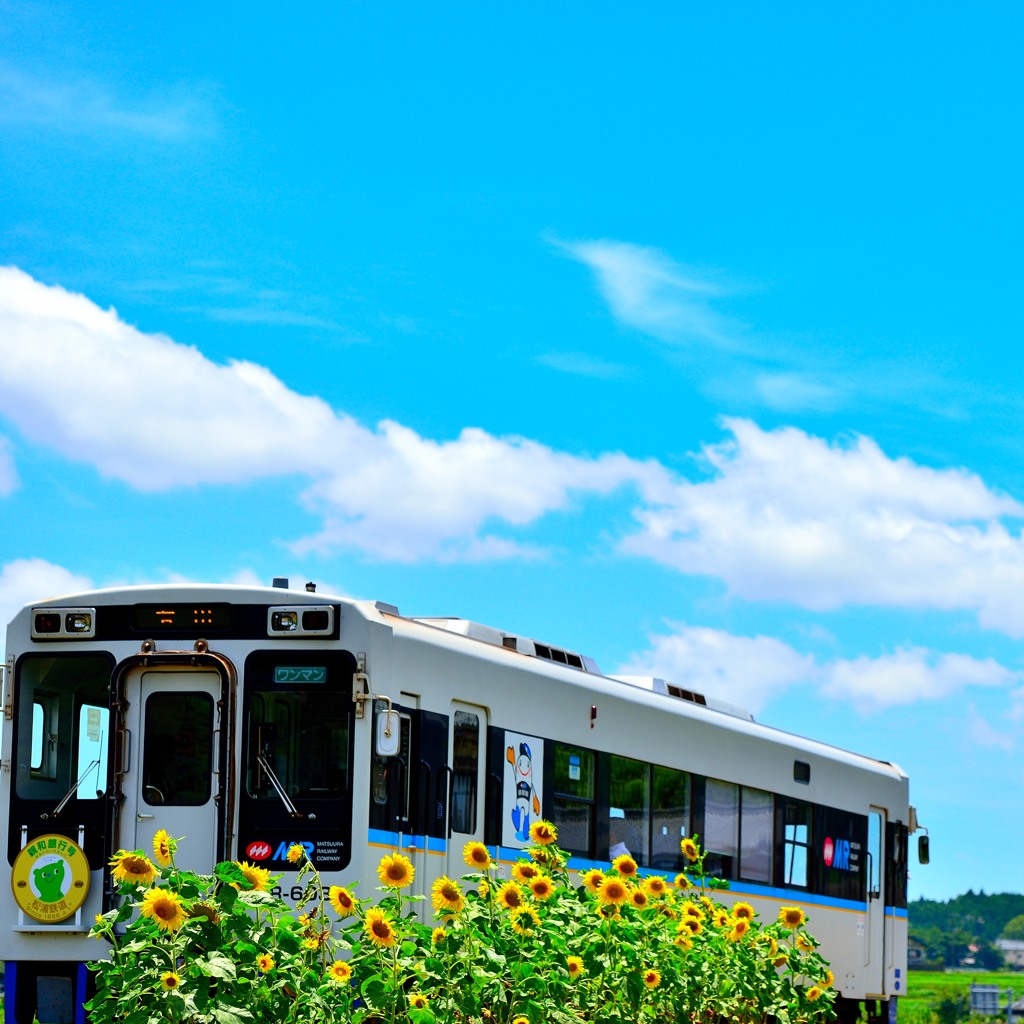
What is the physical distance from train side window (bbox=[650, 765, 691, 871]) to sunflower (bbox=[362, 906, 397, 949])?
21.2ft

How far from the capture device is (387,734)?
1066cm

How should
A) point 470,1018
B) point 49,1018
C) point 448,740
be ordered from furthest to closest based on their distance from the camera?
point 448,740, point 49,1018, point 470,1018

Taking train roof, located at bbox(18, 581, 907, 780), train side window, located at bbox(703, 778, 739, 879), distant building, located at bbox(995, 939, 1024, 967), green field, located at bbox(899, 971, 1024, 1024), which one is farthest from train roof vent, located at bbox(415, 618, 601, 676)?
distant building, located at bbox(995, 939, 1024, 967)

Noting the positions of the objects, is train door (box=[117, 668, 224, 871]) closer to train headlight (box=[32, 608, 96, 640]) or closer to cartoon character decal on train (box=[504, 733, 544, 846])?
train headlight (box=[32, 608, 96, 640])

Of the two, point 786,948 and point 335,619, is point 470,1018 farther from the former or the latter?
point 786,948

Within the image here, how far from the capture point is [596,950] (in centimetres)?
931

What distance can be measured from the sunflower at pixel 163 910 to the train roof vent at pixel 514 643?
4317 millimetres

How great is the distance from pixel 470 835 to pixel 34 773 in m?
3.07

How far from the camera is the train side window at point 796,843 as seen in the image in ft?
56.2

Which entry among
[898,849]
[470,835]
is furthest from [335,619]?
[898,849]

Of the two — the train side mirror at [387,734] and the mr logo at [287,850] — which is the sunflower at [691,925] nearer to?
the train side mirror at [387,734]

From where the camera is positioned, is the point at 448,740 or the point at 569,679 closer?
the point at 448,740

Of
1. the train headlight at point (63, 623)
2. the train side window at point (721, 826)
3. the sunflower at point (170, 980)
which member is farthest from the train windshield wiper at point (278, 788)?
the train side window at point (721, 826)

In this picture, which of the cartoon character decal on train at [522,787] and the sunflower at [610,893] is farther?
the cartoon character decal on train at [522,787]
